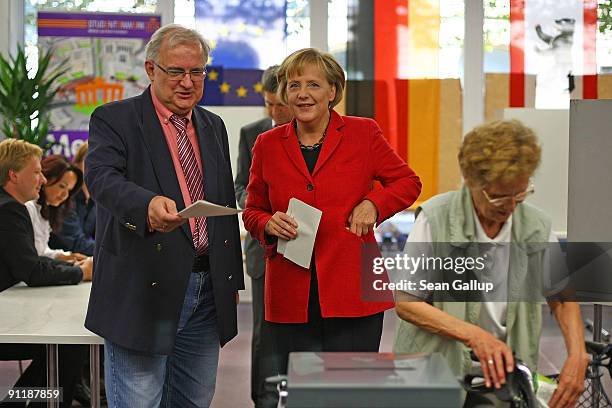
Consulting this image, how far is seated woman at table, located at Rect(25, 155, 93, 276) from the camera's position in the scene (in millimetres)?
3760

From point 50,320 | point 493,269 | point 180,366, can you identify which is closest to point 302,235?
point 493,269

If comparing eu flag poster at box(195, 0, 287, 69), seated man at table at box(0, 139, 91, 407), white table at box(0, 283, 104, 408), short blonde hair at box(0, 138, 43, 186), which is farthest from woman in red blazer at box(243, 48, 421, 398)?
eu flag poster at box(195, 0, 287, 69)

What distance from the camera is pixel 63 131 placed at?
6.56 metres

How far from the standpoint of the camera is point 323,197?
2059 millimetres

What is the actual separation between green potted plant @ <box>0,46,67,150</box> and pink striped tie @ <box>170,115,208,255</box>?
152 inches

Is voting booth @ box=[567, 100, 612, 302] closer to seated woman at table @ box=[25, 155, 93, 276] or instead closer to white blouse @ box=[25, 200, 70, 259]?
seated woman at table @ box=[25, 155, 93, 276]

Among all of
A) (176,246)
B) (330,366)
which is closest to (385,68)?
(176,246)

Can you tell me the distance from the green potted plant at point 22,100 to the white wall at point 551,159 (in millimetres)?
4676

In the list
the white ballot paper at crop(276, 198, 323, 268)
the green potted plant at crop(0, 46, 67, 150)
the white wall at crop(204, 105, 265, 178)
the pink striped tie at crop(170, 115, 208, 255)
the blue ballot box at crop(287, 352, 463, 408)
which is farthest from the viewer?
the white wall at crop(204, 105, 265, 178)

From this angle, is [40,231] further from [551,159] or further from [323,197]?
[551,159]

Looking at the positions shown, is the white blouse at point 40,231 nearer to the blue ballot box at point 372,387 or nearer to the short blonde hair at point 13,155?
the short blonde hair at point 13,155

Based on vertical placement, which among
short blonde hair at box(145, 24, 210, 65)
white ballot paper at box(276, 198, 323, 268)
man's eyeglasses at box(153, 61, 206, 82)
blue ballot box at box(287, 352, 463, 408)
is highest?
short blonde hair at box(145, 24, 210, 65)

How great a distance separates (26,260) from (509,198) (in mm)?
2168

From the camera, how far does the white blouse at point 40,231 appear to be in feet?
12.2
